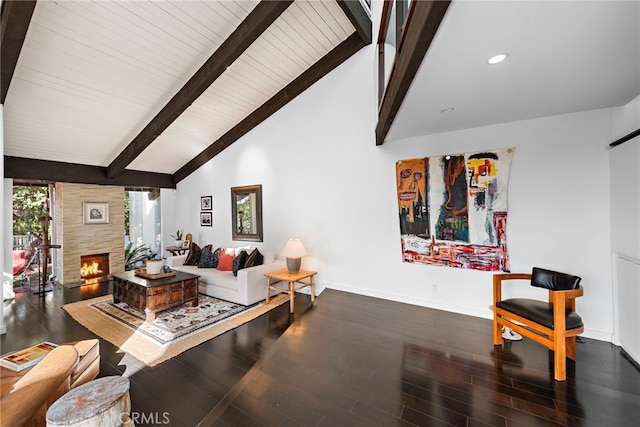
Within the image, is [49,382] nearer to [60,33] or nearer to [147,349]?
[147,349]

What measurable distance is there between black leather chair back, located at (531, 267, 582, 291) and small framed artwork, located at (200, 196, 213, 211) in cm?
628

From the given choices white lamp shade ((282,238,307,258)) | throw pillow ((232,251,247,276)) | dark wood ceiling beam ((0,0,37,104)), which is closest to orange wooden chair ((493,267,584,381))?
white lamp shade ((282,238,307,258))

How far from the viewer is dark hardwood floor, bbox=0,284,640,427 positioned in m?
1.81

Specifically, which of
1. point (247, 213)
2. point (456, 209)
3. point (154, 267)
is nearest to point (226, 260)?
point (247, 213)

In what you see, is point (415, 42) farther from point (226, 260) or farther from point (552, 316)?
point (226, 260)

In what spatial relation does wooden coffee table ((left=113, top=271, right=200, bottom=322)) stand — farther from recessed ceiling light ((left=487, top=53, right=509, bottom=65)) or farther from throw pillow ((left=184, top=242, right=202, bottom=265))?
recessed ceiling light ((left=487, top=53, right=509, bottom=65))

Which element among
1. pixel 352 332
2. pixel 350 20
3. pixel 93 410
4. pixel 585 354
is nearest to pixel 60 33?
pixel 350 20

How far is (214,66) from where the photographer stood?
3.78 meters

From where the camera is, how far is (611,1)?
1.25m

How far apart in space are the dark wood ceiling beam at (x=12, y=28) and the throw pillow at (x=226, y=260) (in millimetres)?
3664

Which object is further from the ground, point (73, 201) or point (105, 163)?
point (105, 163)

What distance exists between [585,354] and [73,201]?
872cm

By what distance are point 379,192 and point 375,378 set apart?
8.62 feet

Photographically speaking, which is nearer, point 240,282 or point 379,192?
point 379,192
